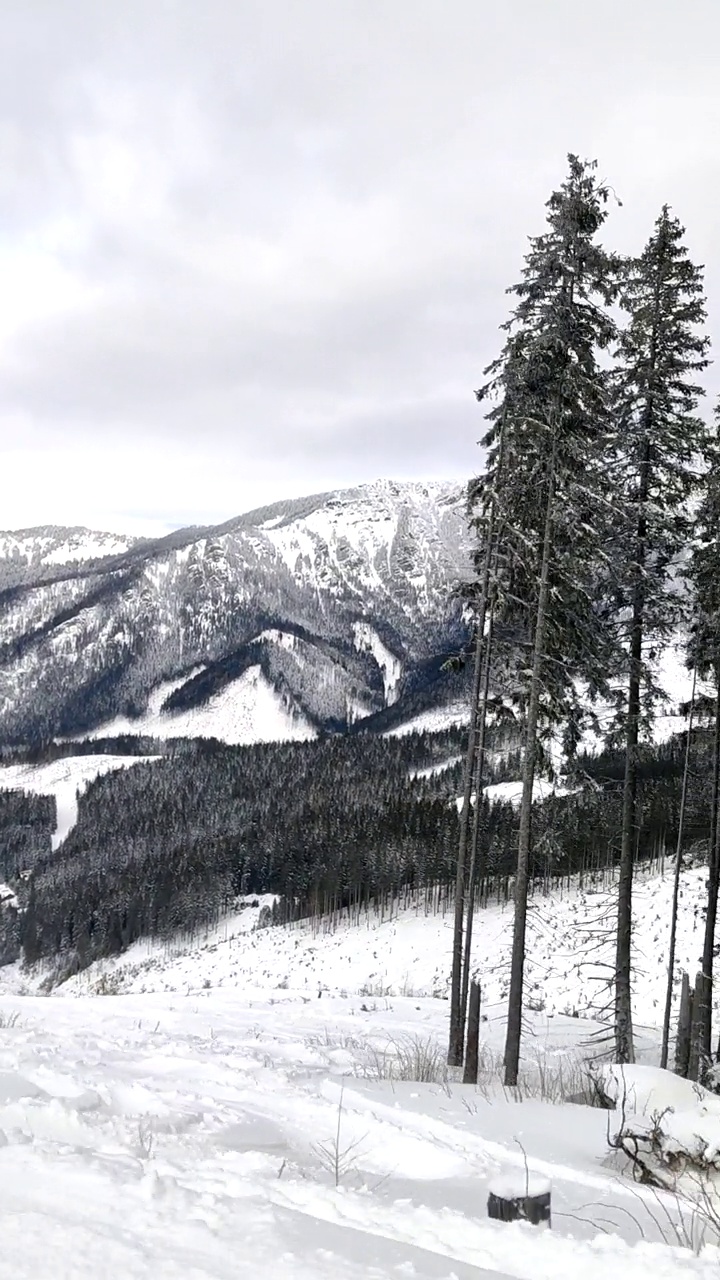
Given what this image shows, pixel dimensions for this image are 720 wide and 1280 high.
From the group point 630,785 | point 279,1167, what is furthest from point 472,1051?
point 279,1167

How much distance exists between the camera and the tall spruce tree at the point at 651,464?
1489 centimetres

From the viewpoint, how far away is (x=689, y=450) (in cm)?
1501

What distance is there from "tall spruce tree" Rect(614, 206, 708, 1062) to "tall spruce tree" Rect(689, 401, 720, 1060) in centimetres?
88

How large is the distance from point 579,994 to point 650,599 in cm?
2173

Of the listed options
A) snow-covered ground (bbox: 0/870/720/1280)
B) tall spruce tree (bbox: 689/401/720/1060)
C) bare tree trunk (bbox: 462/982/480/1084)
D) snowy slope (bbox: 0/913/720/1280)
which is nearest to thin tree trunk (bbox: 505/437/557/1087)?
bare tree trunk (bbox: 462/982/480/1084)

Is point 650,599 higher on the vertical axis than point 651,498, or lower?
lower

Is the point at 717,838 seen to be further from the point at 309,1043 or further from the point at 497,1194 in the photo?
the point at 497,1194

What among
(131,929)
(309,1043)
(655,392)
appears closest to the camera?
(309,1043)

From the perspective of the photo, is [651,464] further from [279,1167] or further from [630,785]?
[279,1167]

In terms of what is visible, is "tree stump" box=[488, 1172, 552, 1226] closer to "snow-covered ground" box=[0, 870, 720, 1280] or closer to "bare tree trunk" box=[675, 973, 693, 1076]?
"snow-covered ground" box=[0, 870, 720, 1280]

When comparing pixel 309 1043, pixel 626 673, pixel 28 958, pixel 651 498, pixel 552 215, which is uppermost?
pixel 552 215

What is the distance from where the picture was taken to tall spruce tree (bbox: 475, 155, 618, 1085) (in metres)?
14.0

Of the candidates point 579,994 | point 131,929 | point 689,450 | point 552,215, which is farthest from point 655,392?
point 131,929

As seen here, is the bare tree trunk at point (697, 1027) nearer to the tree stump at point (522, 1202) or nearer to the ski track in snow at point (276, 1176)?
the ski track in snow at point (276, 1176)
